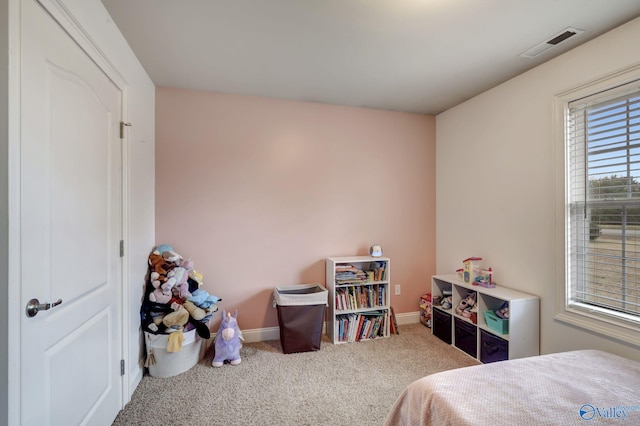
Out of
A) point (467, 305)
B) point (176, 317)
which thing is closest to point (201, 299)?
point (176, 317)

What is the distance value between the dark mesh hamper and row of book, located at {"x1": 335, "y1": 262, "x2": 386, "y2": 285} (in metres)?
0.25

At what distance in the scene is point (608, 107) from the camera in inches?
73.8

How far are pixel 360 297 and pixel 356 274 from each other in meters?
0.24

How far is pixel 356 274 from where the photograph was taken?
9.41ft

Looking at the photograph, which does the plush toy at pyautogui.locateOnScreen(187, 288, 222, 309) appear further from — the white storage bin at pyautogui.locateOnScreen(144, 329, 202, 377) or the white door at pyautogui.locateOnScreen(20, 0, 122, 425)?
the white door at pyautogui.locateOnScreen(20, 0, 122, 425)

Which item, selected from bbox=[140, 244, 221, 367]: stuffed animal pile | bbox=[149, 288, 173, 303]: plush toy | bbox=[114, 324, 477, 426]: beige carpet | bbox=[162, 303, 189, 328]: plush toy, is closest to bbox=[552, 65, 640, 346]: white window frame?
bbox=[114, 324, 477, 426]: beige carpet

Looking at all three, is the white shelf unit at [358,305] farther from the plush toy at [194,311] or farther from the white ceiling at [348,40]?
the white ceiling at [348,40]

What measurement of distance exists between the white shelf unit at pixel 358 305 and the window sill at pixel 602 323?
1396 mm

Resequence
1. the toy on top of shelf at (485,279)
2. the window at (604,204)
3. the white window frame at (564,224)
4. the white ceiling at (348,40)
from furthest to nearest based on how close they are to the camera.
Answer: the toy on top of shelf at (485,279) < the white window frame at (564,224) < the window at (604,204) < the white ceiling at (348,40)

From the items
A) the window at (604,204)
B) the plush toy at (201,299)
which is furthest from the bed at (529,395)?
the plush toy at (201,299)

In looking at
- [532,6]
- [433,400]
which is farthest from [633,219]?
[433,400]

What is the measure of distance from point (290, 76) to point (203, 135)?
3.28 ft

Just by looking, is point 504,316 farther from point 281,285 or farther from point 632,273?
point 281,285

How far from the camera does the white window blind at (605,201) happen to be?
1752mm
